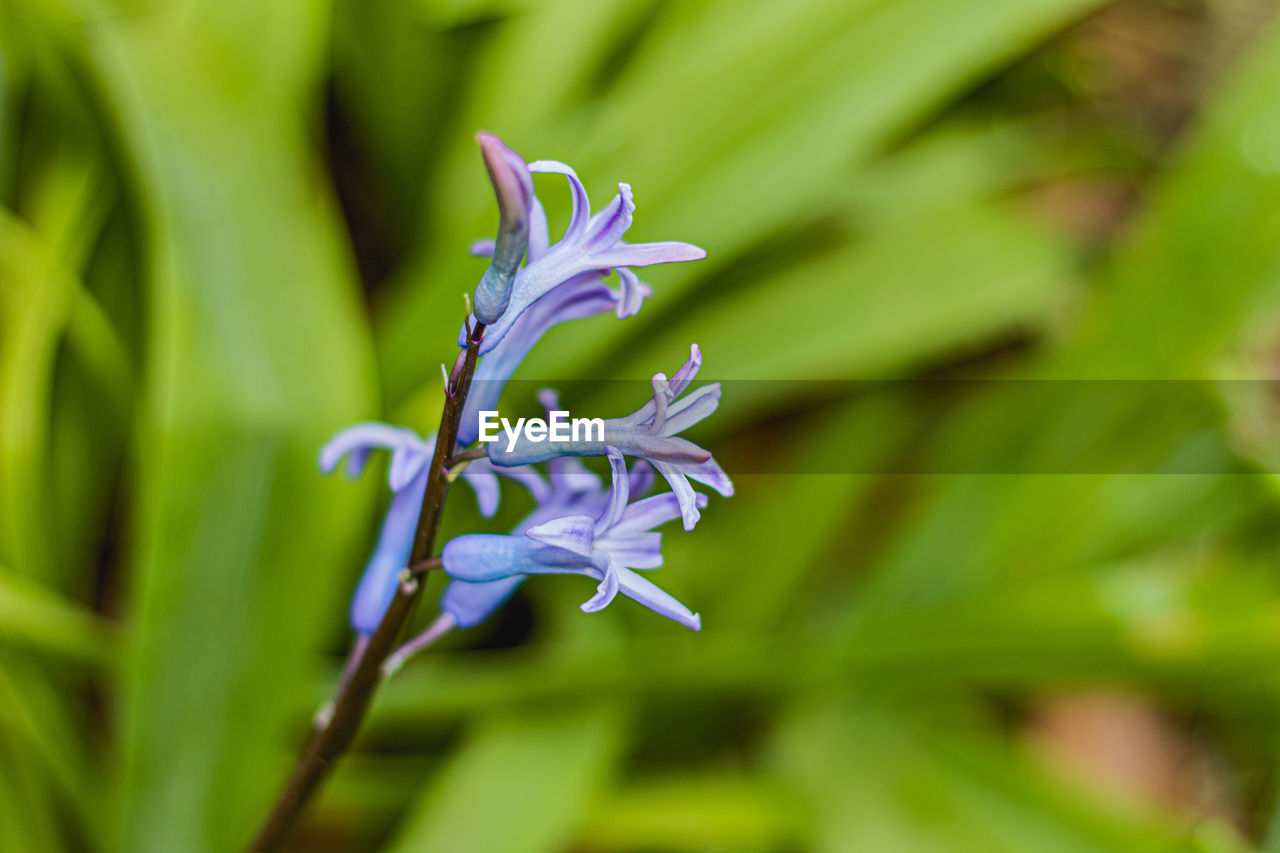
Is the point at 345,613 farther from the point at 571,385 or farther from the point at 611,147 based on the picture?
the point at 611,147

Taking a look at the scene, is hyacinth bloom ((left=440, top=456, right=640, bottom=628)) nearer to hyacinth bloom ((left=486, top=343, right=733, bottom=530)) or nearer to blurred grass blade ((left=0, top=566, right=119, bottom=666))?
hyacinth bloom ((left=486, top=343, right=733, bottom=530))

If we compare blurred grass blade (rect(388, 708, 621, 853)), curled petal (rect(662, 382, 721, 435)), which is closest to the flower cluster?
curled petal (rect(662, 382, 721, 435))

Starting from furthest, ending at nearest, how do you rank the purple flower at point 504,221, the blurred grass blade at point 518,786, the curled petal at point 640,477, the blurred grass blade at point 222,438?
the blurred grass blade at point 518,786 → the blurred grass blade at point 222,438 → the curled petal at point 640,477 → the purple flower at point 504,221

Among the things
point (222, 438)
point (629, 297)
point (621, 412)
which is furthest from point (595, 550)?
point (621, 412)

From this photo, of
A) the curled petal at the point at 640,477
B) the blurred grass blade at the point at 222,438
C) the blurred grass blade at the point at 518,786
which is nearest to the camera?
the curled petal at the point at 640,477

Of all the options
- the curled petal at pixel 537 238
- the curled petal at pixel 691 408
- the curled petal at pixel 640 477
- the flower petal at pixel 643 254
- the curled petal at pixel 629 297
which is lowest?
the curled petal at pixel 691 408

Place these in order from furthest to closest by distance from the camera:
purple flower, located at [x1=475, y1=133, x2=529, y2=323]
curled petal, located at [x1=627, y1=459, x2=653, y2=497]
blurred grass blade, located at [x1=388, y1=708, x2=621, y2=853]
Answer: blurred grass blade, located at [x1=388, y1=708, x2=621, y2=853], curled petal, located at [x1=627, y1=459, x2=653, y2=497], purple flower, located at [x1=475, y1=133, x2=529, y2=323]

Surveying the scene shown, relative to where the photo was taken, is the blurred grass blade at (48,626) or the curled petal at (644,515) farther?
the blurred grass blade at (48,626)

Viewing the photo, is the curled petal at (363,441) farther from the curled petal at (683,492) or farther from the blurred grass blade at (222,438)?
the blurred grass blade at (222,438)
